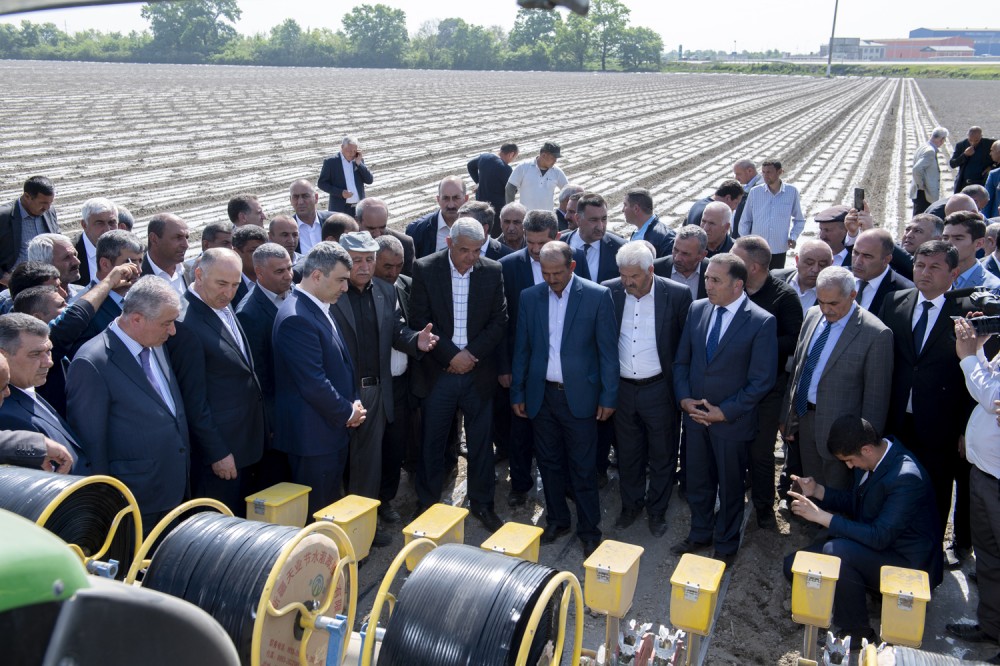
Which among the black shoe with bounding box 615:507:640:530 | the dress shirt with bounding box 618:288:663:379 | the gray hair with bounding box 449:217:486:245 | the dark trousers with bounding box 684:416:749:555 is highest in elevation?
the gray hair with bounding box 449:217:486:245

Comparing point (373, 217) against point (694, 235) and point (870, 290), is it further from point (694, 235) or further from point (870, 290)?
point (870, 290)

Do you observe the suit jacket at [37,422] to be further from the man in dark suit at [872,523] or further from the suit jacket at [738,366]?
the man in dark suit at [872,523]

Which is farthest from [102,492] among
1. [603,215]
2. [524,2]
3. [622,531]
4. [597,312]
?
[603,215]

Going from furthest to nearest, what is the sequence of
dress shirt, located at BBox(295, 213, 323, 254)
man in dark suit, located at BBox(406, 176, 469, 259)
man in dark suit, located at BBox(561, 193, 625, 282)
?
dress shirt, located at BBox(295, 213, 323, 254)
man in dark suit, located at BBox(406, 176, 469, 259)
man in dark suit, located at BBox(561, 193, 625, 282)

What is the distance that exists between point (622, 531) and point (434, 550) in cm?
300

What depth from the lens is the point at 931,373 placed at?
17.8 feet

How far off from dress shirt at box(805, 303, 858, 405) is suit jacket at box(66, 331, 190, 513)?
3.84 m

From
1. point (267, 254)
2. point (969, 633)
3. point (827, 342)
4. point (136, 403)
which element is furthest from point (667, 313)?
point (136, 403)

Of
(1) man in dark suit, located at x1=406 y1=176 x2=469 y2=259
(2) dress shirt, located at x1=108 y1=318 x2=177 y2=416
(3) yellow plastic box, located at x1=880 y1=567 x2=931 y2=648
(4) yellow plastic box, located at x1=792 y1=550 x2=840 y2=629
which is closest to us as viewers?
(3) yellow plastic box, located at x1=880 y1=567 x2=931 y2=648

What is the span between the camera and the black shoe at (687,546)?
577 centimetres

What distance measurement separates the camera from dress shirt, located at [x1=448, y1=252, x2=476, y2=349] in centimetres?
601

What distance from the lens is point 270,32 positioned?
120 meters

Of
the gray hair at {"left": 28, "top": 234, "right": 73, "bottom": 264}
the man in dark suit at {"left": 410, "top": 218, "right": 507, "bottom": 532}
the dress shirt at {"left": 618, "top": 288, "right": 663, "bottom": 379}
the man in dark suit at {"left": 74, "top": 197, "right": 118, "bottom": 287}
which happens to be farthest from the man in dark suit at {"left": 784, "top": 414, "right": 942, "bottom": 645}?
the man in dark suit at {"left": 74, "top": 197, "right": 118, "bottom": 287}

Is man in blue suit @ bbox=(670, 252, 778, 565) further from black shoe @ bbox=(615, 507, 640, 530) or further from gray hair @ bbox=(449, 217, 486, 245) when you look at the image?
gray hair @ bbox=(449, 217, 486, 245)
